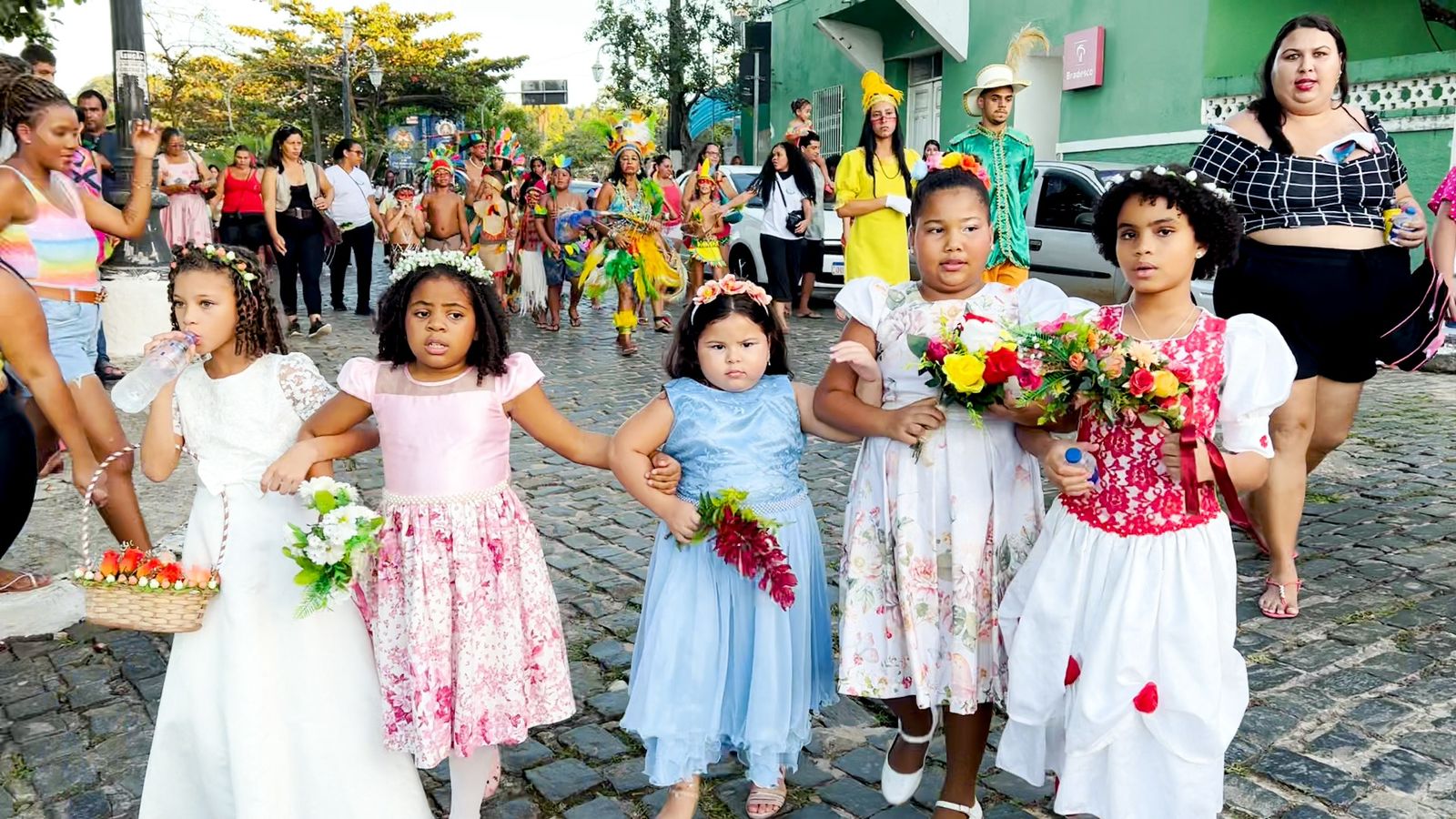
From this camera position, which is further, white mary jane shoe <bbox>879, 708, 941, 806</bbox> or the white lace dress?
white mary jane shoe <bbox>879, 708, 941, 806</bbox>

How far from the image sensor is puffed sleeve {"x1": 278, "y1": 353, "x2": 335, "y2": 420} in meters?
2.94

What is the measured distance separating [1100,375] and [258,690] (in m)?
2.14

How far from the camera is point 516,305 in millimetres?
13398

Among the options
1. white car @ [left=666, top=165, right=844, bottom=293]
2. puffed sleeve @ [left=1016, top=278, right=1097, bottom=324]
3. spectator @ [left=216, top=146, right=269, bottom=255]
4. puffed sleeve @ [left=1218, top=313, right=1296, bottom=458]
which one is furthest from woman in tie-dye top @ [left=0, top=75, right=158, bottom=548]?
white car @ [left=666, top=165, right=844, bottom=293]

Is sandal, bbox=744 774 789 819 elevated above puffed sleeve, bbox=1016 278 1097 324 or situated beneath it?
situated beneath

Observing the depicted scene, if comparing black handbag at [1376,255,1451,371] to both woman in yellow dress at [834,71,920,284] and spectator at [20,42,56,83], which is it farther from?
spectator at [20,42,56,83]

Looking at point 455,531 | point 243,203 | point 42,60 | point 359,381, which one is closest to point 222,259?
point 359,381

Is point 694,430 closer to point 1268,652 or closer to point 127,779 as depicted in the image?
point 127,779

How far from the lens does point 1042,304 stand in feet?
9.47

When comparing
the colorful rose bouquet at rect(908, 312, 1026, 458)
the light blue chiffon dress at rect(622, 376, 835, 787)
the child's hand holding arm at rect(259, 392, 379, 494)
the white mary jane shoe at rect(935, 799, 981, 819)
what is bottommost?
the white mary jane shoe at rect(935, 799, 981, 819)

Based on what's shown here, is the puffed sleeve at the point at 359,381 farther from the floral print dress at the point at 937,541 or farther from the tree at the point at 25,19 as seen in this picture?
the tree at the point at 25,19

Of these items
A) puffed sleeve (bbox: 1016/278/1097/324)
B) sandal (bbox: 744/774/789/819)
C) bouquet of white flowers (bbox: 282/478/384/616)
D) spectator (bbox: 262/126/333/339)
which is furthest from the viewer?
spectator (bbox: 262/126/333/339)

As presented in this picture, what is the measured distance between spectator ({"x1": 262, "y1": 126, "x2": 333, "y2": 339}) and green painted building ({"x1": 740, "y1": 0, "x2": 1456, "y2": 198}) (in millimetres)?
9494

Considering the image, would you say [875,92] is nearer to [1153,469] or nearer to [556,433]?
[556,433]
